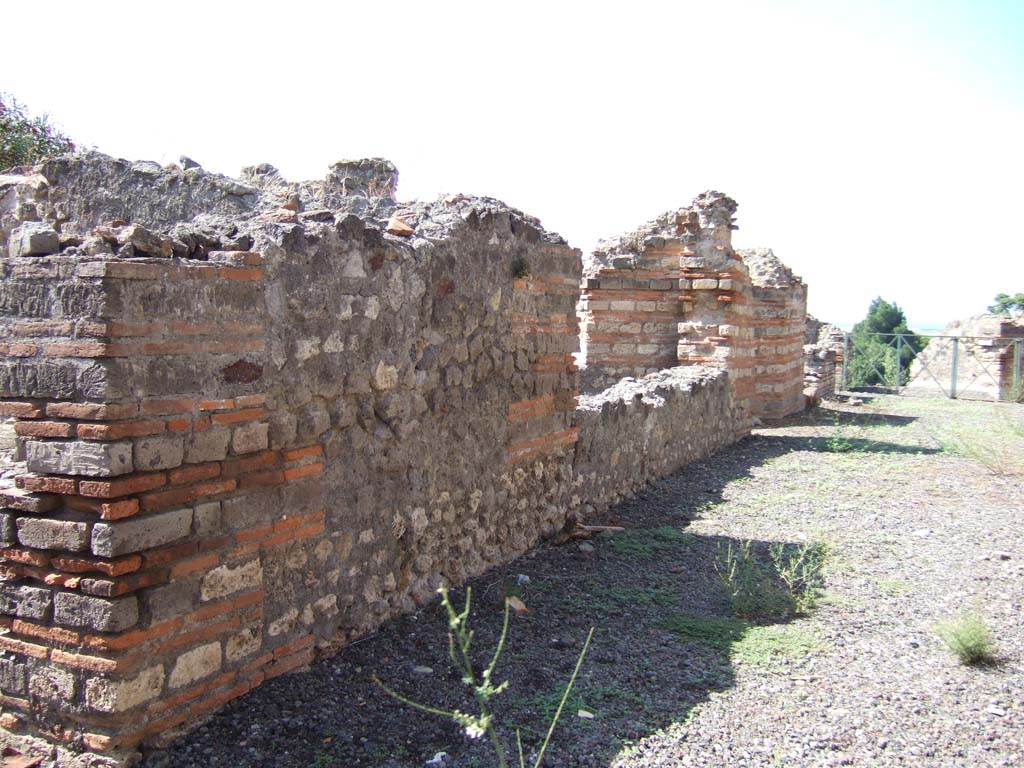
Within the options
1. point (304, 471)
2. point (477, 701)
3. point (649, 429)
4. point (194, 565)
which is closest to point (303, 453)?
point (304, 471)

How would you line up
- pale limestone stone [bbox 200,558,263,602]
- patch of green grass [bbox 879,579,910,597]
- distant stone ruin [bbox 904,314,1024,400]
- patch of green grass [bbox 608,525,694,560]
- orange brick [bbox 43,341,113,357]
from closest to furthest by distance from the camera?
orange brick [bbox 43,341,113,357] < pale limestone stone [bbox 200,558,263,602] < patch of green grass [bbox 879,579,910,597] < patch of green grass [bbox 608,525,694,560] < distant stone ruin [bbox 904,314,1024,400]

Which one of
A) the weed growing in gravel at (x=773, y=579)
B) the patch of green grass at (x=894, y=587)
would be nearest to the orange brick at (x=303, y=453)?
the weed growing in gravel at (x=773, y=579)

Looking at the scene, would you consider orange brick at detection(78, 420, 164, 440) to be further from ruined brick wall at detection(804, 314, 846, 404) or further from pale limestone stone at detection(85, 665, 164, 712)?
ruined brick wall at detection(804, 314, 846, 404)

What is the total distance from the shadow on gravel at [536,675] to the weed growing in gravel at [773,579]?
102mm

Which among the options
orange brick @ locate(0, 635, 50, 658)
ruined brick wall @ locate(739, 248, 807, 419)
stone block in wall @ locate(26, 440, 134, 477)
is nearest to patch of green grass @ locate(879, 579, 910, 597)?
stone block in wall @ locate(26, 440, 134, 477)

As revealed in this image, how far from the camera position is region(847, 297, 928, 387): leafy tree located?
20.7m

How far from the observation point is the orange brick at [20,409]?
109 inches

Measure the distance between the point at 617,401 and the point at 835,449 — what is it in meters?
4.11

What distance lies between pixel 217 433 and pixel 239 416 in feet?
0.38

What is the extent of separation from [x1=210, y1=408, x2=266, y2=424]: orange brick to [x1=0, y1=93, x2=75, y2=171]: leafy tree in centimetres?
1084

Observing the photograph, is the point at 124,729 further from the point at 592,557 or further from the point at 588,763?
the point at 592,557

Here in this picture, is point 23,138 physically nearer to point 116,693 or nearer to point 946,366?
point 116,693

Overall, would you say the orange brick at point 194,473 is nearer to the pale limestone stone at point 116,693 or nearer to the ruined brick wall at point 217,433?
the ruined brick wall at point 217,433

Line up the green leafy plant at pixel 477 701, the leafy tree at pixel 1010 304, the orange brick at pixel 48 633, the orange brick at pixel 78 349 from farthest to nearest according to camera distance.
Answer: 1. the leafy tree at pixel 1010 304
2. the orange brick at pixel 48 633
3. the orange brick at pixel 78 349
4. the green leafy plant at pixel 477 701
